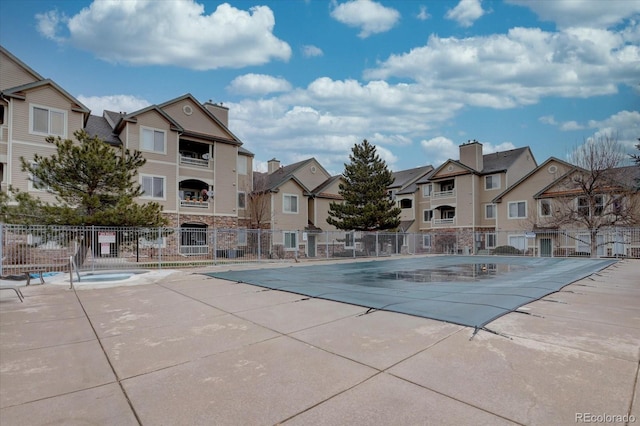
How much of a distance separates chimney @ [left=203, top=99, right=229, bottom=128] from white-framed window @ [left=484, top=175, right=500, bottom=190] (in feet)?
82.8

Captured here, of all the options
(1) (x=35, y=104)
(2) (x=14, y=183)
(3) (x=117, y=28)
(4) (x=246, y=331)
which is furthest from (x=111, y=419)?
(1) (x=35, y=104)

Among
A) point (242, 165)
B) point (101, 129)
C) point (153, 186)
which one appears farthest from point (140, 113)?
point (242, 165)

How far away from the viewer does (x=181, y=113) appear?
24.3 metres

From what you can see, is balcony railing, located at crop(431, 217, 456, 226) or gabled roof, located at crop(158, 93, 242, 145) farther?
balcony railing, located at crop(431, 217, 456, 226)

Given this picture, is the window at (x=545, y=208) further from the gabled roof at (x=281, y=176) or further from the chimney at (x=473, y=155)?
the gabled roof at (x=281, y=176)

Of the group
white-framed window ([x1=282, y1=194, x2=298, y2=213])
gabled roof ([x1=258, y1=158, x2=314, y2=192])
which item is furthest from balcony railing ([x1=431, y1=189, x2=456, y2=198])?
white-framed window ([x1=282, y1=194, x2=298, y2=213])

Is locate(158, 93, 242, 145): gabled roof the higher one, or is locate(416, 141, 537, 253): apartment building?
locate(158, 93, 242, 145): gabled roof

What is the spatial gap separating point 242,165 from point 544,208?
84.4 ft

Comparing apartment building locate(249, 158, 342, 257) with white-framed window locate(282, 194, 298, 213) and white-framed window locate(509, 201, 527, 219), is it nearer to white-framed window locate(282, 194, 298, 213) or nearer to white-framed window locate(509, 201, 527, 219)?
white-framed window locate(282, 194, 298, 213)

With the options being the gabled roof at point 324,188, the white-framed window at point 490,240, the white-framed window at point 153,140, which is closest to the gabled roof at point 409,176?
the gabled roof at point 324,188

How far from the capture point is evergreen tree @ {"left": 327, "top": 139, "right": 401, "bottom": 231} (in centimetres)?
2759

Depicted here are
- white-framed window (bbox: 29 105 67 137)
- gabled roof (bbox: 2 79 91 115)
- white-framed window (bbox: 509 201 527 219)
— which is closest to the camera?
gabled roof (bbox: 2 79 91 115)

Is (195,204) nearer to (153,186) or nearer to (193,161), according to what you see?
(153,186)

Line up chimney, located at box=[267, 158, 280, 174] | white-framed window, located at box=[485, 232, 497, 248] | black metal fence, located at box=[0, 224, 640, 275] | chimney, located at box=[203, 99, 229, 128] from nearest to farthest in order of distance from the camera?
1. black metal fence, located at box=[0, 224, 640, 275]
2. chimney, located at box=[203, 99, 229, 128]
3. white-framed window, located at box=[485, 232, 497, 248]
4. chimney, located at box=[267, 158, 280, 174]
